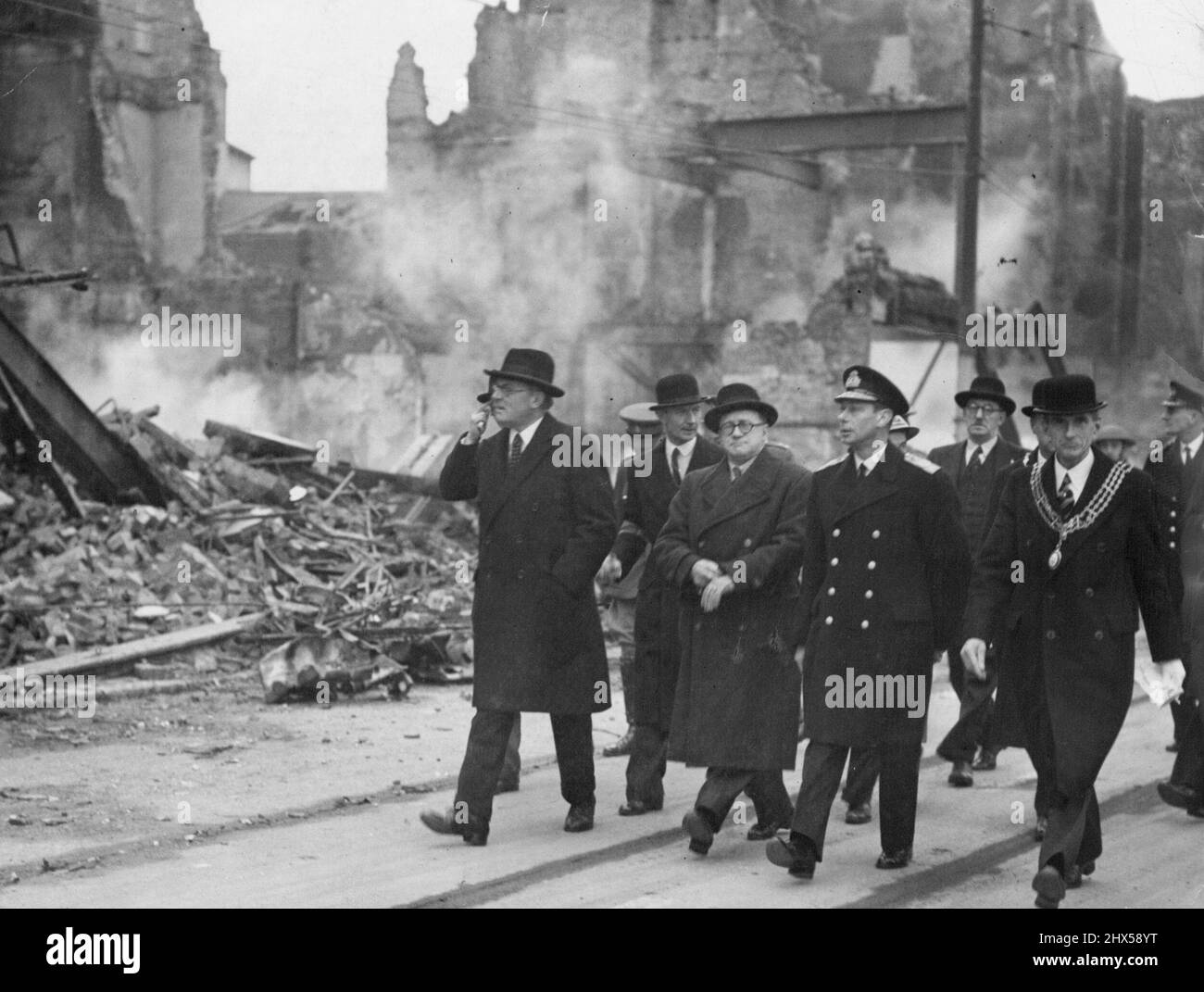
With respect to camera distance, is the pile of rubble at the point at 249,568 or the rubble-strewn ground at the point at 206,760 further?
the pile of rubble at the point at 249,568

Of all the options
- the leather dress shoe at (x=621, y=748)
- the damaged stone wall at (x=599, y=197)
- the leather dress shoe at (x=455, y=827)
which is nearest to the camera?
the leather dress shoe at (x=455, y=827)

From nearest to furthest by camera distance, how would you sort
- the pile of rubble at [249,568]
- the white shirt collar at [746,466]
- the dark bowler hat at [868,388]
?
the dark bowler hat at [868,388] < the white shirt collar at [746,466] < the pile of rubble at [249,568]

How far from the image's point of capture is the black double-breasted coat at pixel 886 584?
7.25m

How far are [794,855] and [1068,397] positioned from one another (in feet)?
6.97

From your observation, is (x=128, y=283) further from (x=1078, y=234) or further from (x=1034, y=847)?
(x=1034, y=847)

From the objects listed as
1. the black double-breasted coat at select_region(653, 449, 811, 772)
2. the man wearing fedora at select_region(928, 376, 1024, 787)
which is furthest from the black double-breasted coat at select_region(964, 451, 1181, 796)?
the man wearing fedora at select_region(928, 376, 1024, 787)

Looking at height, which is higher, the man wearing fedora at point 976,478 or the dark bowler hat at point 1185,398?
the dark bowler hat at point 1185,398

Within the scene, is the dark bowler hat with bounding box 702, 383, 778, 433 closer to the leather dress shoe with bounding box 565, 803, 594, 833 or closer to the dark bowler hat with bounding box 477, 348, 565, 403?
the dark bowler hat with bounding box 477, 348, 565, 403

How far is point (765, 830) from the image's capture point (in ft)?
26.4

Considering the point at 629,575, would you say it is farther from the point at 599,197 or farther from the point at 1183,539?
the point at 599,197

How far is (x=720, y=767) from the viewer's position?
25.1 feet

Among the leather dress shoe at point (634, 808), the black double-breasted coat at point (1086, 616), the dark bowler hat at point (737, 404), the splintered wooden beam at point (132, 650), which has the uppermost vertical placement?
the dark bowler hat at point (737, 404)

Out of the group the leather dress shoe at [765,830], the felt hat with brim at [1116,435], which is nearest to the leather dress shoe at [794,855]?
the leather dress shoe at [765,830]

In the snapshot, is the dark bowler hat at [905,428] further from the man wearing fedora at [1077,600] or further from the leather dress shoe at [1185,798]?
the leather dress shoe at [1185,798]
